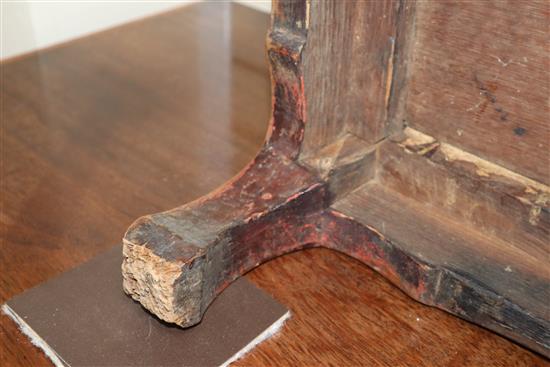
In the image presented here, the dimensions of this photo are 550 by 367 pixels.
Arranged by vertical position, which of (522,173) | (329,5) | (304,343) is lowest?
(304,343)

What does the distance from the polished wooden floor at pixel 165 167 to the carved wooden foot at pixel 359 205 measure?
37mm

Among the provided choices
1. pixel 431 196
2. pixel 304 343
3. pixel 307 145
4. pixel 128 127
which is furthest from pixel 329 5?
pixel 128 127

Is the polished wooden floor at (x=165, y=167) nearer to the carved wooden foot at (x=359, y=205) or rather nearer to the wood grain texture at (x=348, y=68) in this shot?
the carved wooden foot at (x=359, y=205)

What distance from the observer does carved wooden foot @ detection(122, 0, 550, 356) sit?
2.64ft

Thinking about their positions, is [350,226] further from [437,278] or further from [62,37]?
[62,37]

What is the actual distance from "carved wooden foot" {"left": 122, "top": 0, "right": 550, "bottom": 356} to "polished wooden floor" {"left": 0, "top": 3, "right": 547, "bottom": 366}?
0.04 m

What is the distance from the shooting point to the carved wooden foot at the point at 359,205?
0.80 meters

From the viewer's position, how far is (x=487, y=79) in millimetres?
879

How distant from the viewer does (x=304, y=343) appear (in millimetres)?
831

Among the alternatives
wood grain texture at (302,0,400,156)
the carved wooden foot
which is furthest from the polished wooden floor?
wood grain texture at (302,0,400,156)

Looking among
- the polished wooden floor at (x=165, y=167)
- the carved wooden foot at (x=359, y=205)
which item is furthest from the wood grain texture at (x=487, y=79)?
the polished wooden floor at (x=165, y=167)

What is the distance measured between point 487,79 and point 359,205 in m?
0.23

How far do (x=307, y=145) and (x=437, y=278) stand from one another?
0.77 ft

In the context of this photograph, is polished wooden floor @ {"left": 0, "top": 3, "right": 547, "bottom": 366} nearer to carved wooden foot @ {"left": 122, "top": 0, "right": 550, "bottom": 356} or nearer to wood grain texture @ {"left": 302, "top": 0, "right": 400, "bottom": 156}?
carved wooden foot @ {"left": 122, "top": 0, "right": 550, "bottom": 356}
